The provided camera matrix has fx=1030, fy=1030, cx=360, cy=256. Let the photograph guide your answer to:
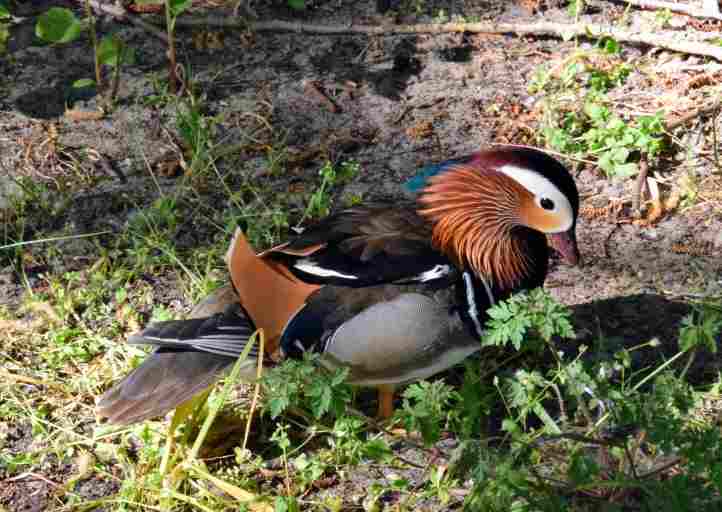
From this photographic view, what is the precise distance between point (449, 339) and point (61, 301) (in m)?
1.35

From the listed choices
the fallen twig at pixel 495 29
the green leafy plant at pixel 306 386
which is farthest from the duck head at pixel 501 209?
the fallen twig at pixel 495 29

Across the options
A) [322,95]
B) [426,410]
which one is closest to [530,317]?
[426,410]

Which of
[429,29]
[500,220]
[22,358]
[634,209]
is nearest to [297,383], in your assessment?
[500,220]

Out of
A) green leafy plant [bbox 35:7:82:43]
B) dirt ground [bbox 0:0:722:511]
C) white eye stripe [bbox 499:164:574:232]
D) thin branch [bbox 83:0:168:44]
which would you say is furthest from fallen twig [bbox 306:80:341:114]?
white eye stripe [bbox 499:164:574:232]

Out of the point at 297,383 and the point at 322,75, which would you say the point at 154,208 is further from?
the point at 297,383

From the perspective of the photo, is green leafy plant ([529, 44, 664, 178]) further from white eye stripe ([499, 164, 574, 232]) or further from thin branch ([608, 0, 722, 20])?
white eye stripe ([499, 164, 574, 232])

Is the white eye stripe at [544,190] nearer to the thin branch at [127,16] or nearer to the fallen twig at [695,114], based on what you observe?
the fallen twig at [695,114]

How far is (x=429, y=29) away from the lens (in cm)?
443

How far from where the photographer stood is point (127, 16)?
4.60 m

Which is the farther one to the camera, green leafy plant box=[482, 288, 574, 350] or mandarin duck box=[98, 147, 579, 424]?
mandarin duck box=[98, 147, 579, 424]

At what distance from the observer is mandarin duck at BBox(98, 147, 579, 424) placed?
2738 mm

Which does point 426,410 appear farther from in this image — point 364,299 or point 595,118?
point 595,118

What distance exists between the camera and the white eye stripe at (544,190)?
291 centimetres

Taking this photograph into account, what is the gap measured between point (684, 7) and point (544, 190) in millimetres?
1905
